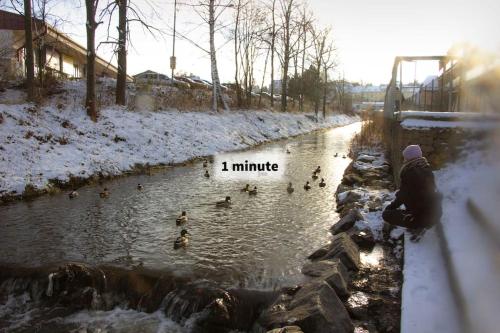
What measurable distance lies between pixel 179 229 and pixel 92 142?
797cm

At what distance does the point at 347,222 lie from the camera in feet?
26.7

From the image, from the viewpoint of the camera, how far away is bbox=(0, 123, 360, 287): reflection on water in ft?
22.1

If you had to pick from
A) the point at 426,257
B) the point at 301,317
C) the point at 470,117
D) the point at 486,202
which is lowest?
the point at 301,317

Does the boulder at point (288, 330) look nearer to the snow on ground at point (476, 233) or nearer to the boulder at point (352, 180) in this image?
the snow on ground at point (476, 233)

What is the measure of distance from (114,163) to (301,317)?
434 inches

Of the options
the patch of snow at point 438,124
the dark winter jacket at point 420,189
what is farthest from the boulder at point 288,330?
the patch of snow at point 438,124

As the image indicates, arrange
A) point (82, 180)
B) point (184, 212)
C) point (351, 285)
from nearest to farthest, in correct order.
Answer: point (351, 285) → point (184, 212) → point (82, 180)

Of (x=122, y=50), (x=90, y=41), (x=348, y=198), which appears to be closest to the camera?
(x=348, y=198)

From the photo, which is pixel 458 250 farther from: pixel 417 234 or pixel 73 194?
pixel 73 194

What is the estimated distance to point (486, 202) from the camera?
501cm

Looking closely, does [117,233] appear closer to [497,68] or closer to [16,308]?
[16,308]

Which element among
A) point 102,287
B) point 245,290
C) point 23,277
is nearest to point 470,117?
point 245,290

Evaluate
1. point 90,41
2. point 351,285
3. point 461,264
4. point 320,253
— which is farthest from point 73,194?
point 461,264

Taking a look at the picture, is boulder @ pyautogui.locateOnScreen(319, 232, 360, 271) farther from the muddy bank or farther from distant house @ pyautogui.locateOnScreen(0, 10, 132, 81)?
distant house @ pyautogui.locateOnScreen(0, 10, 132, 81)
